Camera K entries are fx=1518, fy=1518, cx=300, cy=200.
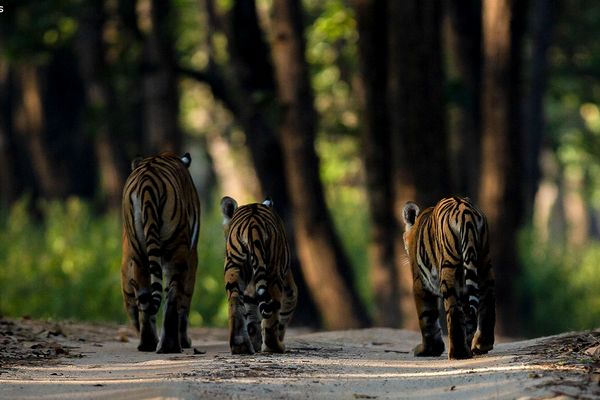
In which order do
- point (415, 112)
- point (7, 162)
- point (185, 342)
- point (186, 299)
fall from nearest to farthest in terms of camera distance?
point (186, 299) → point (185, 342) → point (415, 112) → point (7, 162)

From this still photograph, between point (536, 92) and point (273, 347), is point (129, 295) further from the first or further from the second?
point (536, 92)

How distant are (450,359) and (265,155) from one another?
10654mm

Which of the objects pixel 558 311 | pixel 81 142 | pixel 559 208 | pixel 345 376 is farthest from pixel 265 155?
pixel 559 208

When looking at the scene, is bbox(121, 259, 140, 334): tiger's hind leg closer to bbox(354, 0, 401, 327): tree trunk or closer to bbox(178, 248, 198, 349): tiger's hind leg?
bbox(178, 248, 198, 349): tiger's hind leg

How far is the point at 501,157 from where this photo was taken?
68.0 ft

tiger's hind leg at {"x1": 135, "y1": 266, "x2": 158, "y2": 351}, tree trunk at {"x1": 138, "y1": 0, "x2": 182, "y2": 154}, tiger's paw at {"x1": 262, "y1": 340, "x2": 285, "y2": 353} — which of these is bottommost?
tiger's paw at {"x1": 262, "y1": 340, "x2": 285, "y2": 353}

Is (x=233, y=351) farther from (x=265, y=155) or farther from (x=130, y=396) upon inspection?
(x=265, y=155)

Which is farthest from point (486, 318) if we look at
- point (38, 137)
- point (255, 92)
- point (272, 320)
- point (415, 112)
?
point (38, 137)

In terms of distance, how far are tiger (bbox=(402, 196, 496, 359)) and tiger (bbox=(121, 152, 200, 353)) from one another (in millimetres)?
1855

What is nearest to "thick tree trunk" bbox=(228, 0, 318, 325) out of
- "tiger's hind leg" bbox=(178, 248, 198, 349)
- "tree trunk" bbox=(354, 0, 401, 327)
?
"tree trunk" bbox=(354, 0, 401, 327)

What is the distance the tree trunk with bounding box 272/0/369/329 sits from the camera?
20.1 m

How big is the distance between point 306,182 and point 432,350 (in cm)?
846

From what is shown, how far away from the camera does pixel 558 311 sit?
2452 cm

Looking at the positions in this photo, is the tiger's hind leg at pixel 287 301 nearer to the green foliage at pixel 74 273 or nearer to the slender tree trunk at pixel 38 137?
the green foliage at pixel 74 273
